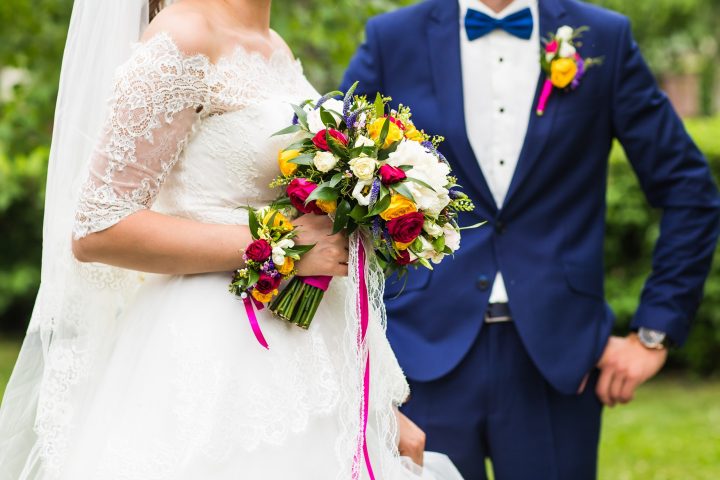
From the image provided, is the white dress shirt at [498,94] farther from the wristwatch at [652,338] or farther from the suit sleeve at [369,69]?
the wristwatch at [652,338]

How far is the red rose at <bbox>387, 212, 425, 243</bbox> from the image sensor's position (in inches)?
89.2

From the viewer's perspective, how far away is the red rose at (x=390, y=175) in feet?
7.36

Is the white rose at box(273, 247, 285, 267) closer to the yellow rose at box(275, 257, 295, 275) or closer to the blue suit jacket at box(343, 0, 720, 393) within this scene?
the yellow rose at box(275, 257, 295, 275)

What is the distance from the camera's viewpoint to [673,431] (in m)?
7.02

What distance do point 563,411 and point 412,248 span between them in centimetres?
129

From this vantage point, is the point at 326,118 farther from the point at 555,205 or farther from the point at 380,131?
the point at 555,205

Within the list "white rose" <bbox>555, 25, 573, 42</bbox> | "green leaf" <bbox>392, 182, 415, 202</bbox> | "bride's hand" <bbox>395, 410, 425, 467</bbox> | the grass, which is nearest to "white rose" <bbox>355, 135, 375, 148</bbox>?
"green leaf" <bbox>392, 182, 415, 202</bbox>

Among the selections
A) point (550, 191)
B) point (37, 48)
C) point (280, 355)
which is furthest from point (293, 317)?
point (37, 48)

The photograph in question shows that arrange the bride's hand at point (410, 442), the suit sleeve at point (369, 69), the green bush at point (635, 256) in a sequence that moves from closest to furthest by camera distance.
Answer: the bride's hand at point (410, 442), the suit sleeve at point (369, 69), the green bush at point (635, 256)

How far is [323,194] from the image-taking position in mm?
2254

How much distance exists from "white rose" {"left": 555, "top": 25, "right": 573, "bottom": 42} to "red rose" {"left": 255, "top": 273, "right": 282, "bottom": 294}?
4.80ft

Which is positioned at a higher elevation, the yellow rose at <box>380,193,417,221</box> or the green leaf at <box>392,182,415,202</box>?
the green leaf at <box>392,182,415,202</box>

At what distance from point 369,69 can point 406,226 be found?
130 centimetres

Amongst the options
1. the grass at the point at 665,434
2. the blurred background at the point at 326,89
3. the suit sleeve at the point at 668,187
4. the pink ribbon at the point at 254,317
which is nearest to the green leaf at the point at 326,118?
the pink ribbon at the point at 254,317
